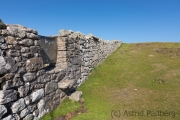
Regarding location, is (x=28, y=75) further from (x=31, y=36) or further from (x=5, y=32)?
(x=5, y=32)

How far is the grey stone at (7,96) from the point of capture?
413cm

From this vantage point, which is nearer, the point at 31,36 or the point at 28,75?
the point at 28,75

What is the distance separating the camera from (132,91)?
880cm

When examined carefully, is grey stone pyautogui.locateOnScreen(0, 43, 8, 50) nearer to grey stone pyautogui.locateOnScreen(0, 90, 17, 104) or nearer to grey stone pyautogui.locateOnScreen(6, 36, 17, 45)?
grey stone pyautogui.locateOnScreen(6, 36, 17, 45)

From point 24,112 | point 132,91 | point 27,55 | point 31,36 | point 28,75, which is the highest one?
point 31,36

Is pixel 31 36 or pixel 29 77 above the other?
pixel 31 36

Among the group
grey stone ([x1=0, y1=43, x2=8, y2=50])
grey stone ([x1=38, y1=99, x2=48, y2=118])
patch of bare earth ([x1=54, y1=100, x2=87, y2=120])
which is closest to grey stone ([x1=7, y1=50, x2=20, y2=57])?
grey stone ([x1=0, y1=43, x2=8, y2=50])

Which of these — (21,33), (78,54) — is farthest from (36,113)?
(78,54)

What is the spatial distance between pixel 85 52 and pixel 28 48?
5241 millimetres

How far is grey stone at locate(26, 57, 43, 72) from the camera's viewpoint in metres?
5.20

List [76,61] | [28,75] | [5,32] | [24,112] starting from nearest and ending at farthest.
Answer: [5,32] → [24,112] → [28,75] → [76,61]

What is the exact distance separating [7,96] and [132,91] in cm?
653

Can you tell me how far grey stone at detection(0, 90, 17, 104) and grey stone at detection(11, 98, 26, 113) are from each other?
0.57 feet

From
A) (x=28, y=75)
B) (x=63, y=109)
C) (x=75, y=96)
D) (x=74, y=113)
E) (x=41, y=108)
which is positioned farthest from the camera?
(x=75, y=96)
